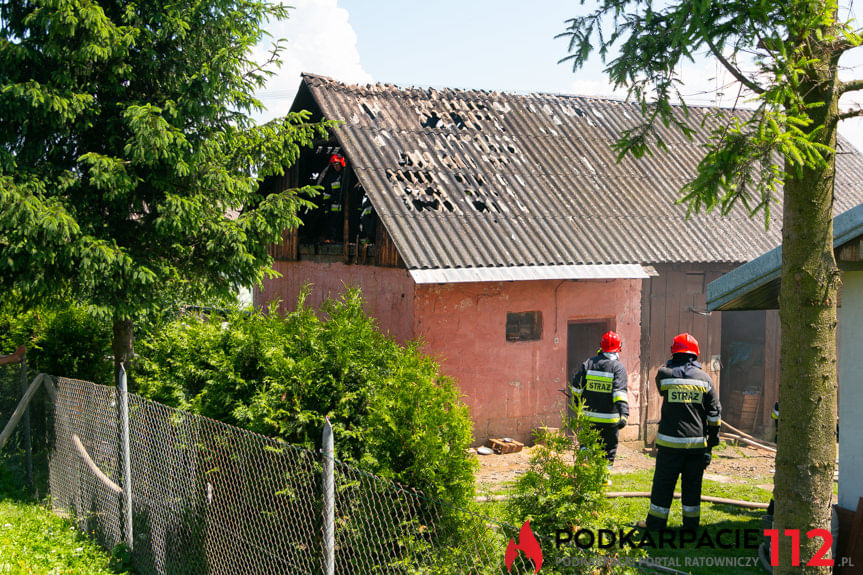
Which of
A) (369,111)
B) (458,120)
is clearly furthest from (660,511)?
(458,120)

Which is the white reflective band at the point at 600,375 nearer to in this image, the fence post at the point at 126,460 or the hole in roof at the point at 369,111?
the fence post at the point at 126,460

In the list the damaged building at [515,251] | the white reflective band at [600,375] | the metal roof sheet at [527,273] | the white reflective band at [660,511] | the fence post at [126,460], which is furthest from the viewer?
the damaged building at [515,251]

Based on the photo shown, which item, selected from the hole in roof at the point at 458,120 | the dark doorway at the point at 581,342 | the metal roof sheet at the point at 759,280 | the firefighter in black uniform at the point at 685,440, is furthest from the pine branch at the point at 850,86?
the hole in roof at the point at 458,120

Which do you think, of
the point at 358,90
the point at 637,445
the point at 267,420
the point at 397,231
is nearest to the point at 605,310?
the point at 637,445

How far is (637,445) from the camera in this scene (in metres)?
12.4

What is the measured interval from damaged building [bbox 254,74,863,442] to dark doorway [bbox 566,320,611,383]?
27mm

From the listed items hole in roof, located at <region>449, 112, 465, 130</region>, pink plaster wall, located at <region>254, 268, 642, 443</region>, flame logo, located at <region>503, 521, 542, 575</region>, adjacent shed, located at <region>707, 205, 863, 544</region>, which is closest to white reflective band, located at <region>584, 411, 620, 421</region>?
adjacent shed, located at <region>707, 205, 863, 544</region>

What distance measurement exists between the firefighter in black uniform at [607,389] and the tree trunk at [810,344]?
430cm

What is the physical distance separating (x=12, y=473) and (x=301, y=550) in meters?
5.61

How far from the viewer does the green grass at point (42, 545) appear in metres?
5.49

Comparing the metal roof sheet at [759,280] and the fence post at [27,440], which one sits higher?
the metal roof sheet at [759,280]

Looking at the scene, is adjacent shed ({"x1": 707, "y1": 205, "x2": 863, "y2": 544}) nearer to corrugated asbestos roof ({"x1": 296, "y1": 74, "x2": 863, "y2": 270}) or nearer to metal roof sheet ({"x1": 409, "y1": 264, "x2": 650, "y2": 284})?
metal roof sheet ({"x1": 409, "y1": 264, "x2": 650, "y2": 284})

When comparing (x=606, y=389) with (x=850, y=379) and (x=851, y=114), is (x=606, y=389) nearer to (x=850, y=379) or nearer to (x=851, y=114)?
(x=850, y=379)

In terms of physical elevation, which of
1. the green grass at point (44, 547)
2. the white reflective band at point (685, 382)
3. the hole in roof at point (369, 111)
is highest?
the hole in roof at point (369, 111)
